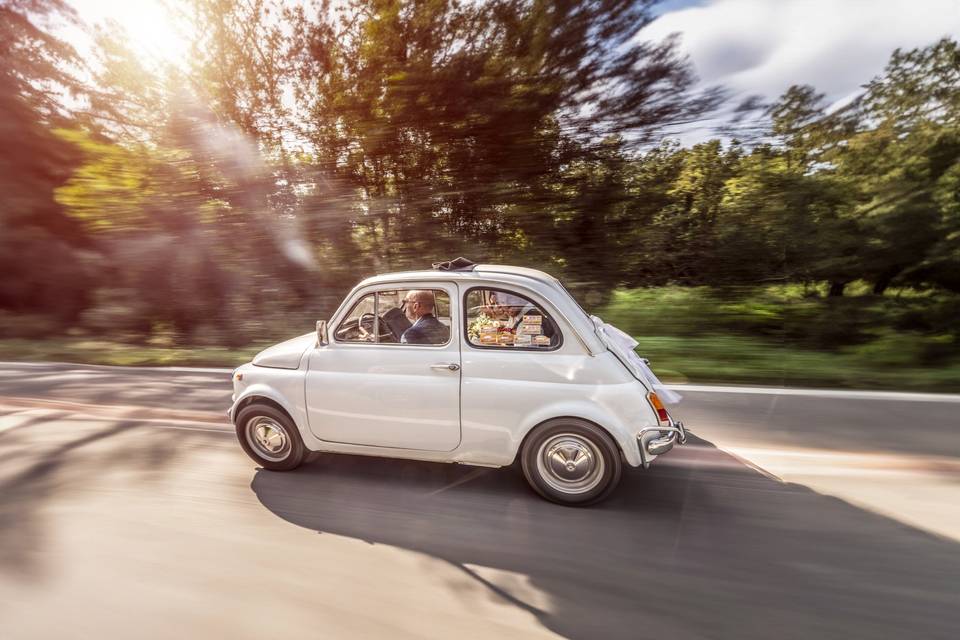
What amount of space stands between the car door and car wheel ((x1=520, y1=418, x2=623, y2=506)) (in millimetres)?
556

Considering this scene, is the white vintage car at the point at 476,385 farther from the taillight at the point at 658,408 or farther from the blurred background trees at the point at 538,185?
the blurred background trees at the point at 538,185

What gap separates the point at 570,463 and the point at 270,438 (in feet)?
7.72

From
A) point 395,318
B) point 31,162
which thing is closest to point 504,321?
point 395,318

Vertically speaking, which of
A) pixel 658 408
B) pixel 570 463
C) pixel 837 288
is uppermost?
pixel 837 288

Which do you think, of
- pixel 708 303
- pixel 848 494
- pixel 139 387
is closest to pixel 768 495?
pixel 848 494

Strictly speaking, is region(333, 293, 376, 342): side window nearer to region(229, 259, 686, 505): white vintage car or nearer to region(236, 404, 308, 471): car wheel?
region(229, 259, 686, 505): white vintage car

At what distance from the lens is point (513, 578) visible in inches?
115

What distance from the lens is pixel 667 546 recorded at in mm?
3129

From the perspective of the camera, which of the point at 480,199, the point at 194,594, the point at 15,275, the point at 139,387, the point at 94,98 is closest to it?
the point at 194,594

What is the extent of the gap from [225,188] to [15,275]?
9.14 m

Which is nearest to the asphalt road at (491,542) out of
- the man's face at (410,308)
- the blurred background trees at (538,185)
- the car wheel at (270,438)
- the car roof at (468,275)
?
the car wheel at (270,438)

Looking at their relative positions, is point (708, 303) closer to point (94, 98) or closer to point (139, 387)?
point (139, 387)

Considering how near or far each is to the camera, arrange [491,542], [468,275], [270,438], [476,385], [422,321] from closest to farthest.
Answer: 1. [491,542]
2. [476,385]
3. [468,275]
4. [422,321]
5. [270,438]

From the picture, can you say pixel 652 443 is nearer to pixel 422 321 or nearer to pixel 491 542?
pixel 491 542
